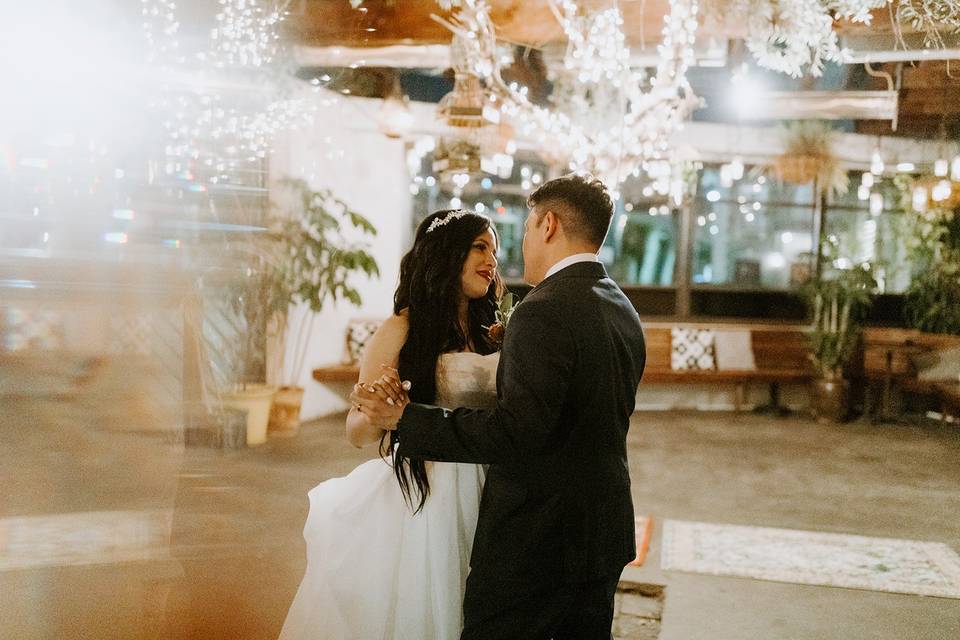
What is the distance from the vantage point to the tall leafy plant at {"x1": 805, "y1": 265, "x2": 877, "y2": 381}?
785 centimetres

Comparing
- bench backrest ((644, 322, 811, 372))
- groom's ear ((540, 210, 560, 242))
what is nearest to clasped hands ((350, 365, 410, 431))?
groom's ear ((540, 210, 560, 242))

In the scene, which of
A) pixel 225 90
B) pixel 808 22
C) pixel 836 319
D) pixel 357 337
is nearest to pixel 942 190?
pixel 836 319

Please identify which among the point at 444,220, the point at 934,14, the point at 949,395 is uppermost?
the point at 934,14

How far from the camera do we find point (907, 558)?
400 cm

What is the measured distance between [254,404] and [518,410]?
15.4 feet

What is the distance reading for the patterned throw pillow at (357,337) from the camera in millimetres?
7513

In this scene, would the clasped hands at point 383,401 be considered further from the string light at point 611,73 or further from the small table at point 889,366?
the small table at point 889,366

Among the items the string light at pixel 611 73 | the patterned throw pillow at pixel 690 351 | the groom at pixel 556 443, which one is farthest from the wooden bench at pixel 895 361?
the groom at pixel 556 443

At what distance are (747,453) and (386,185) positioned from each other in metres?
4.37

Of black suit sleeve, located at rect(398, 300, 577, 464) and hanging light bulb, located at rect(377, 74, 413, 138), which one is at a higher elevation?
hanging light bulb, located at rect(377, 74, 413, 138)

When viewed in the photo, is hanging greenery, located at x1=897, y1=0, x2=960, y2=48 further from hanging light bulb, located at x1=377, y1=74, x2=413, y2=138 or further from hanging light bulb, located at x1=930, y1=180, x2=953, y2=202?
hanging light bulb, located at x1=930, y1=180, x2=953, y2=202

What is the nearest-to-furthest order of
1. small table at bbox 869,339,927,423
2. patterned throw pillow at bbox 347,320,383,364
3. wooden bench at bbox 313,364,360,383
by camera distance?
wooden bench at bbox 313,364,360,383 < patterned throw pillow at bbox 347,320,383,364 < small table at bbox 869,339,927,423

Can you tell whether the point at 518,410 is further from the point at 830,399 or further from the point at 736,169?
the point at 736,169

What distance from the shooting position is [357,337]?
7539mm
